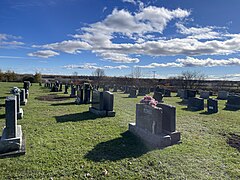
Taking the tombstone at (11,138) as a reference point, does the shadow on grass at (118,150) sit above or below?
below

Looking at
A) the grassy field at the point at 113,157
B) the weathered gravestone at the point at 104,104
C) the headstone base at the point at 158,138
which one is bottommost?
the grassy field at the point at 113,157

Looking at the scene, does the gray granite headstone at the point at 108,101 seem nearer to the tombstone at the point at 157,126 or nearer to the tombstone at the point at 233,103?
the tombstone at the point at 157,126

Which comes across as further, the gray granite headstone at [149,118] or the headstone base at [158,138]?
the gray granite headstone at [149,118]

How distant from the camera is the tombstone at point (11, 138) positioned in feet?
15.6

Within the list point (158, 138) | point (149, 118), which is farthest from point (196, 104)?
point (158, 138)

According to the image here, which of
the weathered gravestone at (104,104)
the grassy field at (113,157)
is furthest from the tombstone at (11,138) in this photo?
the weathered gravestone at (104,104)

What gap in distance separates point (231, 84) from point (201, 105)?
27988 mm

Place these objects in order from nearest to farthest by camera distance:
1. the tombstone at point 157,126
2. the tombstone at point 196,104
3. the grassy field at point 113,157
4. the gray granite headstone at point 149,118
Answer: the grassy field at point 113,157, the tombstone at point 157,126, the gray granite headstone at point 149,118, the tombstone at point 196,104

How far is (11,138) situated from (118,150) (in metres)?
2.79

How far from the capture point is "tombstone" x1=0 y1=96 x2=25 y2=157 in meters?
4.76

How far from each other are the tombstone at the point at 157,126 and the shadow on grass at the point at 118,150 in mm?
334

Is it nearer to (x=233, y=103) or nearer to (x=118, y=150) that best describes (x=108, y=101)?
(x=118, y=150)

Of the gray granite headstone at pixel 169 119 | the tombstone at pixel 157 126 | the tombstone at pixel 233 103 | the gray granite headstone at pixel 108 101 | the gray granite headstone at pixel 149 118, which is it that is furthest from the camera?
the tombstone at pixel 233 103

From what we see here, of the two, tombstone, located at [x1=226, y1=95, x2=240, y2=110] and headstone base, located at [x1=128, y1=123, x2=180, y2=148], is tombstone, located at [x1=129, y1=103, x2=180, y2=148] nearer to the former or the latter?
headstone base, located at [x1=128, y1=123, x2=180, y2=148]
